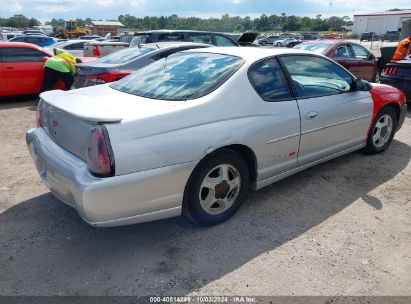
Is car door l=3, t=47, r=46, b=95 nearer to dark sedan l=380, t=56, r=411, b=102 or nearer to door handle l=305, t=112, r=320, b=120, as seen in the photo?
door handle l=305, t=112, r=320, b=120

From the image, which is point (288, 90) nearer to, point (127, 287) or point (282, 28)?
point (127, 287)

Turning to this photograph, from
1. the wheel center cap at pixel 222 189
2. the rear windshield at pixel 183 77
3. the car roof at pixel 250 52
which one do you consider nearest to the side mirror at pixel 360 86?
the car roof at pixel 250 52

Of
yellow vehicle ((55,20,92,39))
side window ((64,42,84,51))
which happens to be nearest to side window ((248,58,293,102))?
side window ((64,42,84,51))

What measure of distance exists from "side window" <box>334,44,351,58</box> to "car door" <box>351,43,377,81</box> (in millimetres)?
292

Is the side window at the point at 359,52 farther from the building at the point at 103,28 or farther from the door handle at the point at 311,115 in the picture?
the building at the point at 103,28

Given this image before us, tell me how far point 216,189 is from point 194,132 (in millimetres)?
610

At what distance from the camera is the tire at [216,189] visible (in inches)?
115

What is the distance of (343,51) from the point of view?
9523mm

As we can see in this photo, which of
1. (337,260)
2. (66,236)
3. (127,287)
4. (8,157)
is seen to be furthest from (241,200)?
(8,157)

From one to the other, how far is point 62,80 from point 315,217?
693cm

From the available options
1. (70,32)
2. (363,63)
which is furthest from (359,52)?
(70,32)

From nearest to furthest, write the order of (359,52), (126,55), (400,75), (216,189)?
(216,189) < (126,55) < (400,75) < (359,52)

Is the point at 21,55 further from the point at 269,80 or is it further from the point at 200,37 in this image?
the point at 269,80

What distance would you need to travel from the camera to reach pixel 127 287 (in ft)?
8.16
